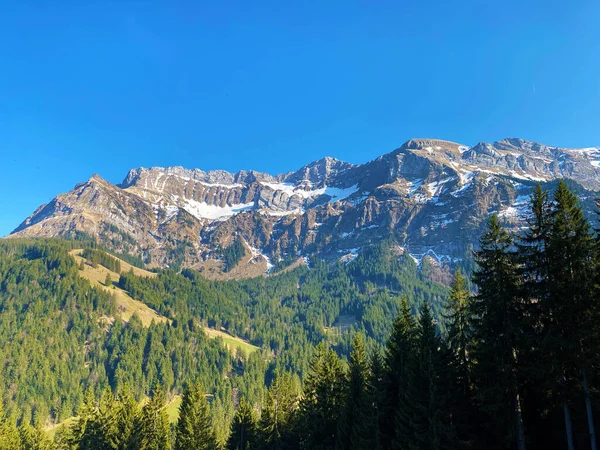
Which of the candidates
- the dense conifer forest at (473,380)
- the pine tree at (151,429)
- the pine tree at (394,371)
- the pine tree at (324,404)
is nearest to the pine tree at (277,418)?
the dense conifer forest at (473,380)

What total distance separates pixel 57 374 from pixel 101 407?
127397 mm

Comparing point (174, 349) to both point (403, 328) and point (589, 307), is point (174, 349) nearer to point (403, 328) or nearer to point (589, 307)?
point (403, 328)

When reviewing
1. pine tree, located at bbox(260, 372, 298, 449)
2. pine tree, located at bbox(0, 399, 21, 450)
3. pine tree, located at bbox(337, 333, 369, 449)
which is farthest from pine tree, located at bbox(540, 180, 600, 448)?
pine tree, located at bbox(0, 399, 21, 450)

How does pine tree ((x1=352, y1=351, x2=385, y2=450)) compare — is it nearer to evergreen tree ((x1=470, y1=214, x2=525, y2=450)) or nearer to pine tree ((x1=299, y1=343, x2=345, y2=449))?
pine tree ((x1=299, y1=343, x2=345, y2=449))

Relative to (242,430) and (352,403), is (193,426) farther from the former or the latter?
(352,403)

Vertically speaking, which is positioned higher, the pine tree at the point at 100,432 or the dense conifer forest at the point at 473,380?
the dense conifer forest at the point at 473,380

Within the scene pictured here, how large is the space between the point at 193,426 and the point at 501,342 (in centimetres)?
5105

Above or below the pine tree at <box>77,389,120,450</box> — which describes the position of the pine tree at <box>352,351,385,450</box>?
above

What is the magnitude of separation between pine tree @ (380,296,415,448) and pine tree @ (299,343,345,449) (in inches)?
339

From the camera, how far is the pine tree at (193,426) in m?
59.1

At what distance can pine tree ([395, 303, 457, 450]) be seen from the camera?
92.9 feet

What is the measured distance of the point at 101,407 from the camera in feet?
199

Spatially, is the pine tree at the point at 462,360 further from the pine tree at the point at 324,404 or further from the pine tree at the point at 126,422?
the pine tree at the point at 126,422

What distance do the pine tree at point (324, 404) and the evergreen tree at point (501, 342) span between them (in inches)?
816
